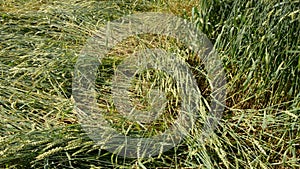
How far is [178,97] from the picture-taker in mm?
1432

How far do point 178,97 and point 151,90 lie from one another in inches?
4.1

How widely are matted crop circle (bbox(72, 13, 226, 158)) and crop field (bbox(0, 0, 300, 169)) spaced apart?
0.01 m

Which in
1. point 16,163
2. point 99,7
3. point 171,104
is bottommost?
point 16,163

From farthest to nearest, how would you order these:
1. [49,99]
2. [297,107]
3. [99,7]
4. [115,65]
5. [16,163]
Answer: [99,7], [115,65], [49,99], [297,107], [16,163]

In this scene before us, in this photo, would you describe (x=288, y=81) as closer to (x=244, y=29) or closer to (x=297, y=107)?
(x=297, y=107)

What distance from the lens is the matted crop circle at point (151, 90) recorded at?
1273mm

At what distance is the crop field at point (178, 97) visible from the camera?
4.08 ft

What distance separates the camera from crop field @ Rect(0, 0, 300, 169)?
124cm

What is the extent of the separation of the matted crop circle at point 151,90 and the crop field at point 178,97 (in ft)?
0.04

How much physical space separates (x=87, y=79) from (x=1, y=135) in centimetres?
39

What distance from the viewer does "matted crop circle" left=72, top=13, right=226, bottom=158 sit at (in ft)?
4.18

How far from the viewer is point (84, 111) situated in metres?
1.40

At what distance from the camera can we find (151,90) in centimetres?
148

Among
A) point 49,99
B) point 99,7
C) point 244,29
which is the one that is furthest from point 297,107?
point 99,7
